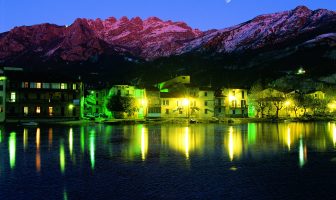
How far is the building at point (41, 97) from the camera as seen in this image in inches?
4122

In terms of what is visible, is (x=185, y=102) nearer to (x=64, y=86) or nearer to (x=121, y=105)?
(x=121, y=105)

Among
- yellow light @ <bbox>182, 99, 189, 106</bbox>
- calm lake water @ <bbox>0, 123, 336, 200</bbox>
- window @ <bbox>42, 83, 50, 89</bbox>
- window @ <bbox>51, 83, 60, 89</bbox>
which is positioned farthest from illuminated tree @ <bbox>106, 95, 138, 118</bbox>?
calm lake water @ <bbox>0, 123, 336, 200</bbox>

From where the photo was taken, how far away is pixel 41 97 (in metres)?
108

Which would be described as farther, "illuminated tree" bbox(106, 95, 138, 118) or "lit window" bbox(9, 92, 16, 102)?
"illuminated tree" bbox(106, 95, 138, 118)

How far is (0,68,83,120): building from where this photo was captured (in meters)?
105

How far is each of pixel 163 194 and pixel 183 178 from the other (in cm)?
488

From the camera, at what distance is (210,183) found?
2508cm

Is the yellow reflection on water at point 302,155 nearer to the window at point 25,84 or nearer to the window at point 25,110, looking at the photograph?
the window at point 25,110

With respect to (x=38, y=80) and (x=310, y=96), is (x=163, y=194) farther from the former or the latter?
(x=310, y=96)

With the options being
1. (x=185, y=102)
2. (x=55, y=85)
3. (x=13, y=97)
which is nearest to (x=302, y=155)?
(x=55, y=85)

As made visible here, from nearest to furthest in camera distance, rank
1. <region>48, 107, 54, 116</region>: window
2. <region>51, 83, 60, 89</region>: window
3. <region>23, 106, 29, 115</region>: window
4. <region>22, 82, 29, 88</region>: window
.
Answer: <region>23, 106, 29, 115</region>: window, <region>22, 82, 29, 88</region>: window, <region>48, 107, 54, 116</region>: window, <region>51, 83, 60, 89</region>: window

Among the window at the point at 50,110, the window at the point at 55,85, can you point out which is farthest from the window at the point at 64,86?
the window at the point at 50,110

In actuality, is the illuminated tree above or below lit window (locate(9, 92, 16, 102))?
below

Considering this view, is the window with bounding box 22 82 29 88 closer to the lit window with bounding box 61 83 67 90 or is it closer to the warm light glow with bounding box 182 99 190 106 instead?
the lit window with bounding box 61 83 67 90
